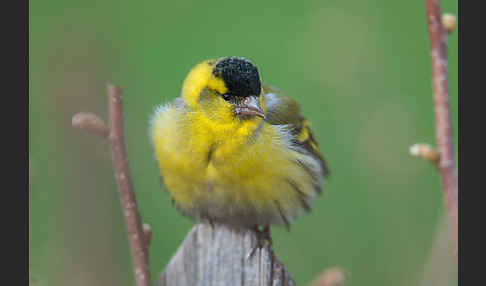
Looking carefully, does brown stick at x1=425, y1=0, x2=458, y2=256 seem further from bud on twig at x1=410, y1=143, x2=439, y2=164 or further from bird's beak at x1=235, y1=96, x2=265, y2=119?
bird's beak at x1=235, y1=96, x2=265, y2=119

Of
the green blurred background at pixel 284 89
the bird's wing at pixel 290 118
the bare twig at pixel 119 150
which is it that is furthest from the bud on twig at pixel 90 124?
the bird's wing at pixel 290 118

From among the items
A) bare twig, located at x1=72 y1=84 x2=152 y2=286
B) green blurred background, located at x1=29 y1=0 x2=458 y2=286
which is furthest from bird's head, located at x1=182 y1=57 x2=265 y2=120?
bare twig, located at x1=72 y1=84 x2=152 y2=286

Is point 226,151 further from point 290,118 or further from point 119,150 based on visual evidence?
point 119,150

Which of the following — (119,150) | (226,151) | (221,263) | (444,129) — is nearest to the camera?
(444,129)

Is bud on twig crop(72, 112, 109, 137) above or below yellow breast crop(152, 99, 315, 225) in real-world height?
above

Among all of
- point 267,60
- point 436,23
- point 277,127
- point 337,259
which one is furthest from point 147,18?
point 436,23

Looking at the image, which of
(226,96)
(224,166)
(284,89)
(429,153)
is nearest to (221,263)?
(224,166)

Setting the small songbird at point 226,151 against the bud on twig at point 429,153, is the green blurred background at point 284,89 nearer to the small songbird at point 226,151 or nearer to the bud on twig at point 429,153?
the small songbird at point 226,151
